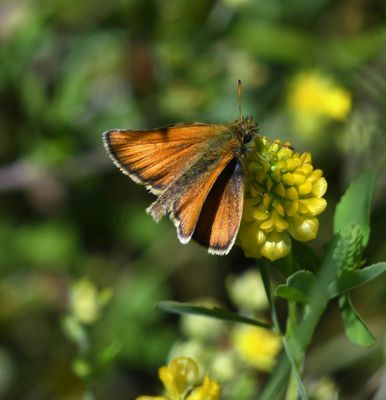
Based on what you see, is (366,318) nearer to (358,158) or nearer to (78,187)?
(358,158)

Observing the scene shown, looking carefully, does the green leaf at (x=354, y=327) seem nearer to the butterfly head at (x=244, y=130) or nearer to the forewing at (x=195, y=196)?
the forewing at (x=195, y=196)

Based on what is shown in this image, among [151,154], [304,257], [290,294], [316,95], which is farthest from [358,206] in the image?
[316,95]

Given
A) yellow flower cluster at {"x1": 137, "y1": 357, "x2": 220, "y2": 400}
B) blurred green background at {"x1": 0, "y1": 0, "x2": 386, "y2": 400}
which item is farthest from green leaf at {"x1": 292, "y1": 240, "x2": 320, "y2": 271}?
blurred green background at {"x1": 0, "y1": 0, "x2": 386, "y2": 400}

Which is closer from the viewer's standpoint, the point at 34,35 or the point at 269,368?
the point at 269,368

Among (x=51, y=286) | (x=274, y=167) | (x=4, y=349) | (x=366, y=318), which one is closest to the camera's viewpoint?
(x=274, y=167)

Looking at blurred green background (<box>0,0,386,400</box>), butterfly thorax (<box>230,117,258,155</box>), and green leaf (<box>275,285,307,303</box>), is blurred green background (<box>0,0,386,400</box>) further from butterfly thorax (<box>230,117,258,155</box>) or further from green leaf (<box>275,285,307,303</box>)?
green leaf (<box>275,285,307,303</box>)

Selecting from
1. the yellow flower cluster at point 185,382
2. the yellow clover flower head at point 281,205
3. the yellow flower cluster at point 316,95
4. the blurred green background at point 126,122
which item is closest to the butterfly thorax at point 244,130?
the yellow clover flower head at point 281,205

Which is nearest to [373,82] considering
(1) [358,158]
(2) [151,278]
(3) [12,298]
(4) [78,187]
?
(1) [358,158]
